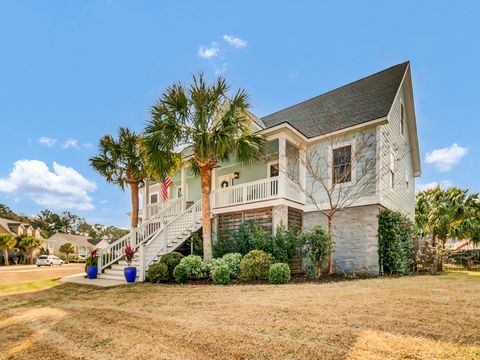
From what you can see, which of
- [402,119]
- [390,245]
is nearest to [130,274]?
[390,245]

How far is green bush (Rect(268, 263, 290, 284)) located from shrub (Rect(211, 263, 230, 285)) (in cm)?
143

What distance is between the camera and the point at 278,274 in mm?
9211

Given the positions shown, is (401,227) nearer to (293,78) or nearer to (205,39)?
(293,78)

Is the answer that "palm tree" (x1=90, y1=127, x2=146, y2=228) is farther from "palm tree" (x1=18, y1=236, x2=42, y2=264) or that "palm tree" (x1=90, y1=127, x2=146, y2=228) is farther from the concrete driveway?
"palm tree" (x1=18, y1=236, x2=42, y2=264)

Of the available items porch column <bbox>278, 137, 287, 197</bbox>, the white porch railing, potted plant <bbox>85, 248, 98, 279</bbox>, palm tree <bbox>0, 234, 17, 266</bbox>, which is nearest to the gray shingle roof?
porch column <bbox>278, 137, 287, 197</bbox>

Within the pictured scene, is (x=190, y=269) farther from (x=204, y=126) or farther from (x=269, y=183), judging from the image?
(x=204, y=126)

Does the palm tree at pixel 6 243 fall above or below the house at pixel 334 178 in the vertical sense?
below

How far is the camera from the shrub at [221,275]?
966 centimetres

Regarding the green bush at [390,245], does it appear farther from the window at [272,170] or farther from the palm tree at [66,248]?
the palm tree at [66,248]

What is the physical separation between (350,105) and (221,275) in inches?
383

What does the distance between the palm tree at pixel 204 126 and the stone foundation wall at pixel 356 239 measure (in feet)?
15.7

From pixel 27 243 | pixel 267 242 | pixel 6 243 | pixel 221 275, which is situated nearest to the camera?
pixel 221 275

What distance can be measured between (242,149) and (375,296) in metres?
7.15

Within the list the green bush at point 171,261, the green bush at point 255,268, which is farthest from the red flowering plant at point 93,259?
the green bush at point 255,268
